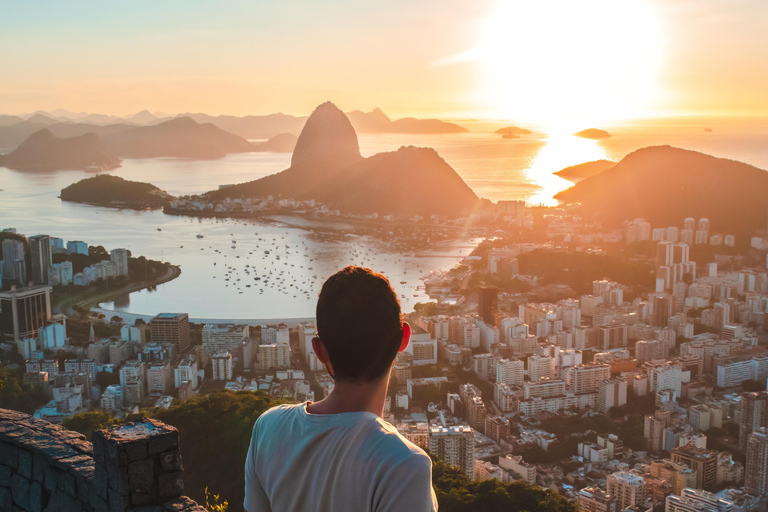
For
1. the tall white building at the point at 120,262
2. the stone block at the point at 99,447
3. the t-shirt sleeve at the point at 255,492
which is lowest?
the tall white building at the point at 120,262

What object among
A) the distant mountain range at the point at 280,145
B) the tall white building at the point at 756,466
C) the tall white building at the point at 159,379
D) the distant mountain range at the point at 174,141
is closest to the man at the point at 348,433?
the tall white building at the point at 756,466

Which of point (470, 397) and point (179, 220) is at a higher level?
point (179, 220)

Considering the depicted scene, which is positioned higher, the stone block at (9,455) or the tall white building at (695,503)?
the stone block at (9,455)

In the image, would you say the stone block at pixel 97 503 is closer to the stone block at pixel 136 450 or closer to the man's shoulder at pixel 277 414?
the stone block at pixel 136 450

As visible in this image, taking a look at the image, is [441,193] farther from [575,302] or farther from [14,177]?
[14,177]

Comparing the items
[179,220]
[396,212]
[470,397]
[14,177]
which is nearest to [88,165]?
[14,177]

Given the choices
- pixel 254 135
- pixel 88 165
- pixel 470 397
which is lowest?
pixel 470 397

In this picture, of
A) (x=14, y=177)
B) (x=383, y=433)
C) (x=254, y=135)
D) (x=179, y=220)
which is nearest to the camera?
(x=383, y=433)
